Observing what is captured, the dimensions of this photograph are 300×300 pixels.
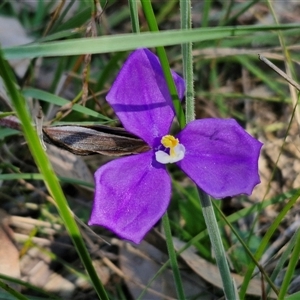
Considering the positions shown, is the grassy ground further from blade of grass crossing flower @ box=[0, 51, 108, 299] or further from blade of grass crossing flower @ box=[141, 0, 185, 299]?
blade of grass crossing flower @ box=[0, 51, 108, 299]

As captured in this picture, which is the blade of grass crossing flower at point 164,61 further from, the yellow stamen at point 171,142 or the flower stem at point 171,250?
the flower stem at point 171,250

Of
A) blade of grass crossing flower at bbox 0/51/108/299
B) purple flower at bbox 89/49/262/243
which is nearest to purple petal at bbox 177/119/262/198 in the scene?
purple flower at bbox 89/49/262/243

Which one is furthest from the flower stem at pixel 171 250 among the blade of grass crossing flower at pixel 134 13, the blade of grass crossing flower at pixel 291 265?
the blade of grass crossing flower at pixel 134 13

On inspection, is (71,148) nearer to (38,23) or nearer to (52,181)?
(52,181)

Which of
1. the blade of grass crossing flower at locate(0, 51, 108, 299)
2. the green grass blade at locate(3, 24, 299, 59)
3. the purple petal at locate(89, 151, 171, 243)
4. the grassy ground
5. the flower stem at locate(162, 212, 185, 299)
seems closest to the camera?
the blade of grass crossing flower at locate(0, 51, 108, 299)

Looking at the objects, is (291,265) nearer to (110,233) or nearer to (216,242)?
(216,242)

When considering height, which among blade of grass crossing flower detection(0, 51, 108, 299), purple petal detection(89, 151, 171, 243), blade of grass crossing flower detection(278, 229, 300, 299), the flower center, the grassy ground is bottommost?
the grassy ground
